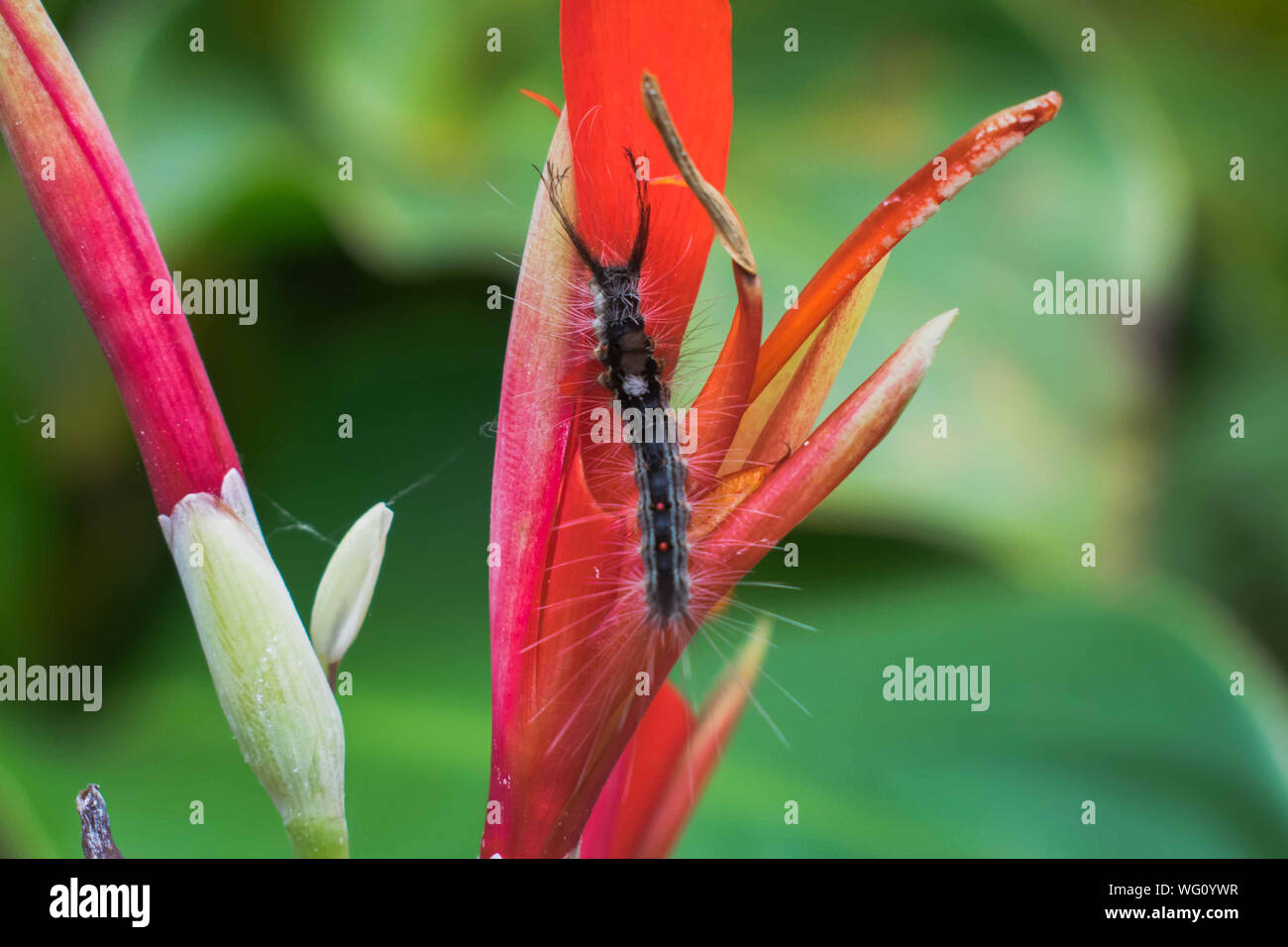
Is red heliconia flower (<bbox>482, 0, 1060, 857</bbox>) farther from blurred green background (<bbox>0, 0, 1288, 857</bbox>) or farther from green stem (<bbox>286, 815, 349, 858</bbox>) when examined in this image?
blurred green background (<bbox>0, 0, 1288, 857</bbox>)

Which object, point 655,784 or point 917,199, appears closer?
point 917,199

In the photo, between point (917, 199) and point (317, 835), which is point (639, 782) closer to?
point (317, 835)

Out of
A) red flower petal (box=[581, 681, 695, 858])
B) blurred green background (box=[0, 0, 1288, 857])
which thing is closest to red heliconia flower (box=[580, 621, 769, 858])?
red flower petal (box=[581, 681, 695, 858])

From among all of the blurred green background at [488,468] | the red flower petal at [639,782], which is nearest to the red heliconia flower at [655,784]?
the red flower petal at [639,782]

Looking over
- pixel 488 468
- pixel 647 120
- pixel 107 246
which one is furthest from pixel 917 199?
pixel 488 468

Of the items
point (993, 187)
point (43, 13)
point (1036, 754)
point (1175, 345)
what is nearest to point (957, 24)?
point (993, 187)

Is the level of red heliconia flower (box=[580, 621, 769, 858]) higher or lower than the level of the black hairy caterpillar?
lower
